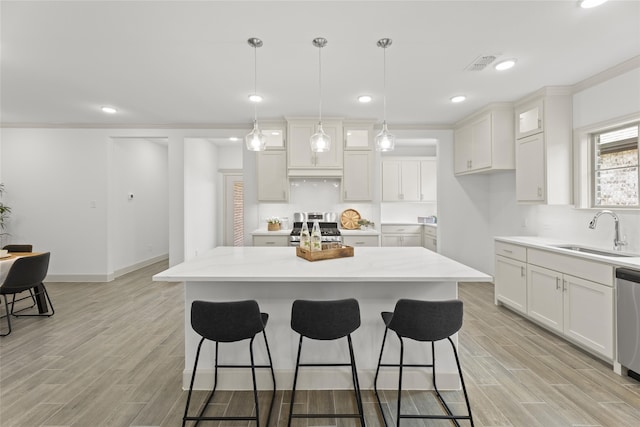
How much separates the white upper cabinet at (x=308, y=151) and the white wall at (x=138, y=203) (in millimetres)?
3209

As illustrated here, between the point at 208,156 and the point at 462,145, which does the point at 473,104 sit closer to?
the point at 462,145

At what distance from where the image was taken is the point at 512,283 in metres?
3.67

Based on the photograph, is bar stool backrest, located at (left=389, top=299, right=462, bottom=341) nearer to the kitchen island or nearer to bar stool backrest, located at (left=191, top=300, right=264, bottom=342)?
the kitchen island

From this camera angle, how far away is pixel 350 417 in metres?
1.88

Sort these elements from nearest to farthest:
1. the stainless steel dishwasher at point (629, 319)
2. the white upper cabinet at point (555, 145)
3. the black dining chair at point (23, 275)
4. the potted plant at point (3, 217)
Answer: the stainless steel dishwasher at point (629, 319)
the black dining chair at point (23, 275)
the white upper cabinet at point (555, 145)
the potted plant at point (3, 217)

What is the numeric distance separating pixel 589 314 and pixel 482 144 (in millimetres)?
2527

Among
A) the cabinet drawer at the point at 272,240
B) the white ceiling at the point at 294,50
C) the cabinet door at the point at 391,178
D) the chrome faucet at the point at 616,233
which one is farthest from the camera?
the cabinet door at the point at 391,178

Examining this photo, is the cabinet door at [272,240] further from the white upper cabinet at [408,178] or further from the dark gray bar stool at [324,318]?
the white upper cabinet at [408,178]

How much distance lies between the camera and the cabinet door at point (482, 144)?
422cm

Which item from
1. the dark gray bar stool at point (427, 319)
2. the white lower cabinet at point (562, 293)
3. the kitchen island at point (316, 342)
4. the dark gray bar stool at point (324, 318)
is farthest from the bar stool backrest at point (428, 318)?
the white lower cabinet at point (562, 293)

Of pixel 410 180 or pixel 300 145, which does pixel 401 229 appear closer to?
pixel 410 180

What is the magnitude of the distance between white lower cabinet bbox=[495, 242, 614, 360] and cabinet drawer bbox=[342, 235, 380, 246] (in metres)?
1.65

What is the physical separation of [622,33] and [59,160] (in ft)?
23.7

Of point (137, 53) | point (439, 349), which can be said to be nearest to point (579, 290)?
point (439, 349)
